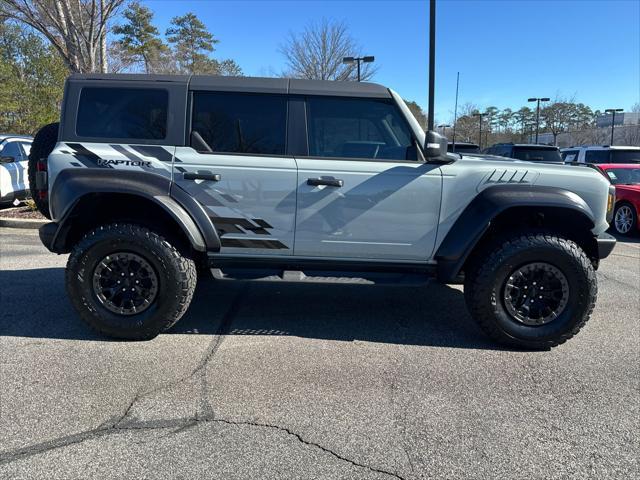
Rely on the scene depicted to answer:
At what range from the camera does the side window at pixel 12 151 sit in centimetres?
990

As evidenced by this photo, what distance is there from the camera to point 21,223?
29.2ft

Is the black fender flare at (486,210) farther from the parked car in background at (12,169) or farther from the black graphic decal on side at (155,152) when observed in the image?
the parked car in background at (12,169)

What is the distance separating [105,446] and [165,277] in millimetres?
1457

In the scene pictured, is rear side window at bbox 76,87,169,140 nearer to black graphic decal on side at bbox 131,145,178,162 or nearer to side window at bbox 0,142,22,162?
black graphic decal on side at bbox 131,145,178,162

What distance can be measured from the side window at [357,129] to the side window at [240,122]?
27 centimetres

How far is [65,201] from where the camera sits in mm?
3633

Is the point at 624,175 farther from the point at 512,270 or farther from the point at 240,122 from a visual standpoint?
the point at 240,122

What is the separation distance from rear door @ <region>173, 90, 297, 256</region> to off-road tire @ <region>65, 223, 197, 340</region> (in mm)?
421

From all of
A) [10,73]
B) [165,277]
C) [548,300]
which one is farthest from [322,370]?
[10,73]

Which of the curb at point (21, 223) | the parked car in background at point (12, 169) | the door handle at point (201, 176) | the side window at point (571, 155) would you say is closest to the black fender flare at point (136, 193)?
the door handle at point (201, 176)

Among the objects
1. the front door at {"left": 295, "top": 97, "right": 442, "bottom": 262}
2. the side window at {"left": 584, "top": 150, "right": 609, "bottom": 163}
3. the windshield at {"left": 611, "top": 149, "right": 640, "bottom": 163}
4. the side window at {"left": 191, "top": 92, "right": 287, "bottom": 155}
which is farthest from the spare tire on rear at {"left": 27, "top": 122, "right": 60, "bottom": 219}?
the windshield at {"left": 611, "top": 149, "right": 640, "bottom": 163}

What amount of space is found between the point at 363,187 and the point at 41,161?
9.00 feet

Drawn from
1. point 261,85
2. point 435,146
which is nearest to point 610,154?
point 435,146

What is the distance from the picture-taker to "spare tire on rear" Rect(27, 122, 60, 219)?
4.00 meters
